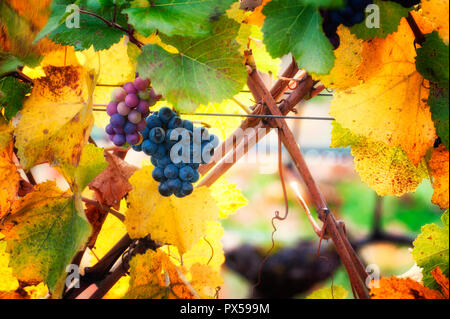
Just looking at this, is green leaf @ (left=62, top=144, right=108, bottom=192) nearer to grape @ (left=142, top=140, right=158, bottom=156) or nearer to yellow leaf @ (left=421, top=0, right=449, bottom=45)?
grape @ (left=142, top=140, right=158, bottom=156)

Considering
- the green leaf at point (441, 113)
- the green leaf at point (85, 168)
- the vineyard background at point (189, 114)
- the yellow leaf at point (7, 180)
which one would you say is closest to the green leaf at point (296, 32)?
the vineyard background at point (189, 114)

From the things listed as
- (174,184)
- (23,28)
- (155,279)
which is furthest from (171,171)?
(23,28)

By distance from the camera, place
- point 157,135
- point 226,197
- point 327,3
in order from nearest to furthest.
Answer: point 327,3 → point 157,135 → point 226,197

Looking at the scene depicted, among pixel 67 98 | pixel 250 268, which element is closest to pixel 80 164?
pixel 67 98

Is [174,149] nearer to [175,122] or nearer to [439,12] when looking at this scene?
[175,122]

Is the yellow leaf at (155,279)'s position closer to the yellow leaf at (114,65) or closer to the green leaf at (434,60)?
the yellow leaf at (114,65)

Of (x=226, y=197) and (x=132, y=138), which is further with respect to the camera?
(x=226, y=197)
